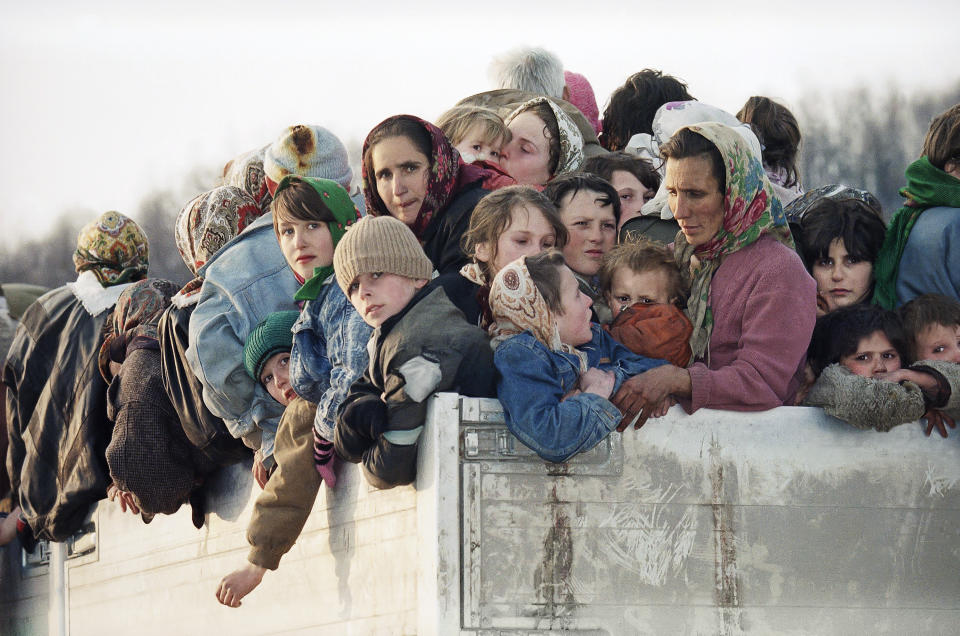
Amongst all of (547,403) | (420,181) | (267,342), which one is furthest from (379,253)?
(267,342)

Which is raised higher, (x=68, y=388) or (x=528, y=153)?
(x=528, y=153)

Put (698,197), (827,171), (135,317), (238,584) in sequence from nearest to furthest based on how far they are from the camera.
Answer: (698,197), (238,584), (135,317), (827,171)

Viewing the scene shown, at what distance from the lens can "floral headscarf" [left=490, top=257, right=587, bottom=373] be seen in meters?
4.88

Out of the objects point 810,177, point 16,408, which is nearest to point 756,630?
point 16,408

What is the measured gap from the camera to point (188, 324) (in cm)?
664

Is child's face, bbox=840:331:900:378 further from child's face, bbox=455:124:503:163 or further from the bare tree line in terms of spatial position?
the bare tree line

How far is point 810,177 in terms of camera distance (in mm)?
23781

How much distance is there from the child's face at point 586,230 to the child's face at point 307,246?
1.04 metres

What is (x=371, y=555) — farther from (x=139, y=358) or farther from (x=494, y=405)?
(x=139, y=358)

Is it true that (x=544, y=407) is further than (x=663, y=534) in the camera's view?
No

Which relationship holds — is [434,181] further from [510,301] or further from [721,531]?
[721,531]

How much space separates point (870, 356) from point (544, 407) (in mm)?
1506

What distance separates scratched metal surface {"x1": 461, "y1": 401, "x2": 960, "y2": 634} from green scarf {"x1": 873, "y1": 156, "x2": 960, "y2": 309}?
98 centimetres

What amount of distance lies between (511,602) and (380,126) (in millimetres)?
2427
